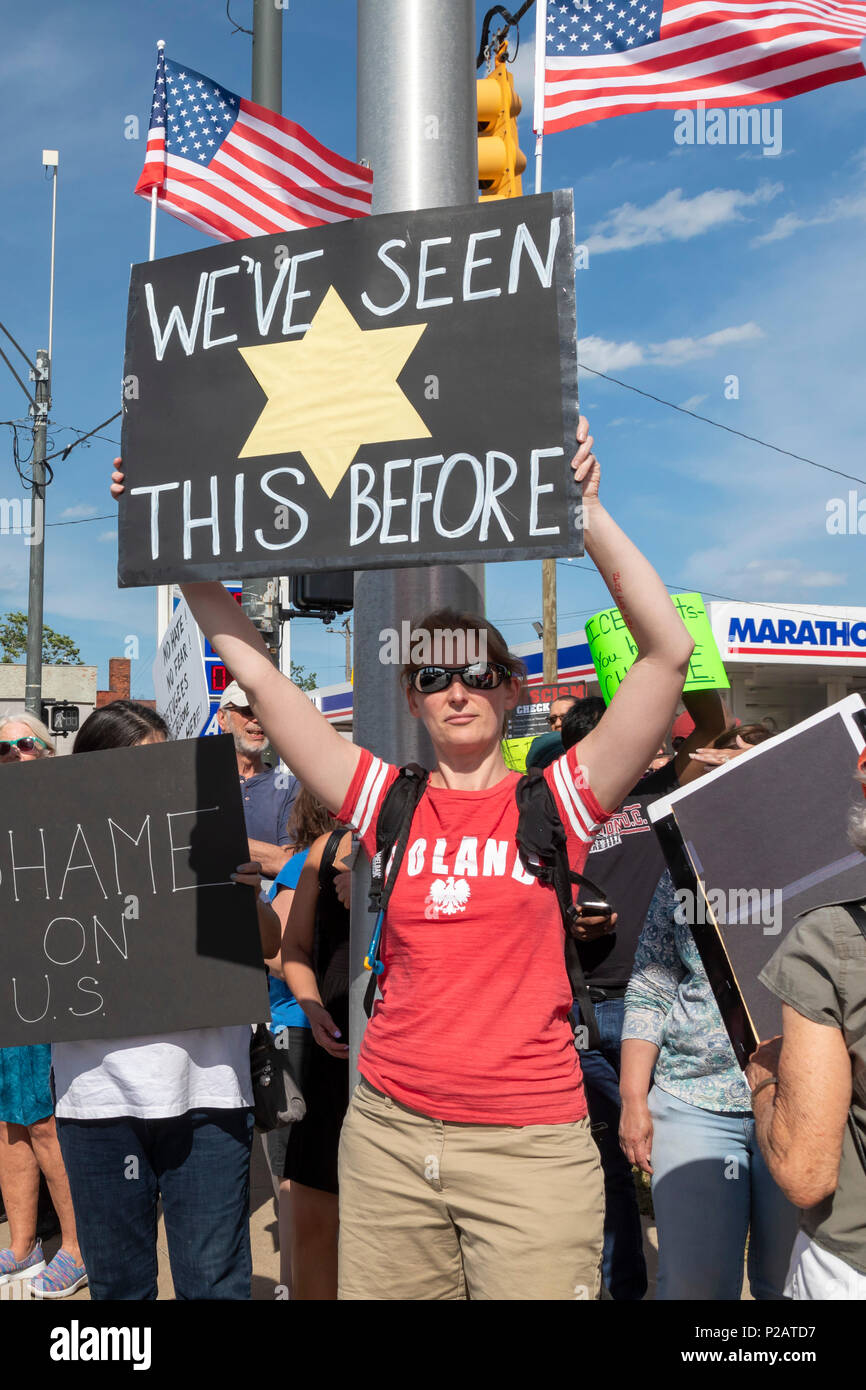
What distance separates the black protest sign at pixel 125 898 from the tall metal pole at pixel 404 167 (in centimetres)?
39

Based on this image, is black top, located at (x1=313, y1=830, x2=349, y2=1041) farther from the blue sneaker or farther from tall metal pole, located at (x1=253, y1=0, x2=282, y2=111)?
tall metal pole, located at (x1=253, y1=0, x2=282, y2=111)

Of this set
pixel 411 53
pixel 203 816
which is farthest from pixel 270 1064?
pixel 411 53

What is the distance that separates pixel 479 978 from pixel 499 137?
524cm

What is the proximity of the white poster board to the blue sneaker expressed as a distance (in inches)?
91.2

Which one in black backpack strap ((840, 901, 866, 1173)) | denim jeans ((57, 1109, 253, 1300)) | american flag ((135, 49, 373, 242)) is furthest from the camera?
american flag ((135, 49, 373, 242))

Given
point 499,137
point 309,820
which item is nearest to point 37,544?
point 499,137

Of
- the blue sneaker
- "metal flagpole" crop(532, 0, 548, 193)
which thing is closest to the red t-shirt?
the blue sneaker

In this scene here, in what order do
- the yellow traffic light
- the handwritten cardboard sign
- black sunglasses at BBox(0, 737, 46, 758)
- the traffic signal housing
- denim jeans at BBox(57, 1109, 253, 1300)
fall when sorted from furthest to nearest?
the yellow traffic light → the traffic signal housing → the handwritten cardboard sign → black sunglasses at BBox(0, 737, 46, 758) → denim jeans at BBox(57, 1109, 253, 1300)

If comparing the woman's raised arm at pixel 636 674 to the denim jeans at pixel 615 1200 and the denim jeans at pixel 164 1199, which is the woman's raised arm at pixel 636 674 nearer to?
the denim jeans at pixel 164 1199

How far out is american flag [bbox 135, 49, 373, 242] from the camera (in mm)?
6941

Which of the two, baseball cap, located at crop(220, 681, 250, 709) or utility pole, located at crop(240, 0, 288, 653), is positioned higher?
utility pole, located at crop(240, 0, 288, 653)

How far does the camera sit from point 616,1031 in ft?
13.7

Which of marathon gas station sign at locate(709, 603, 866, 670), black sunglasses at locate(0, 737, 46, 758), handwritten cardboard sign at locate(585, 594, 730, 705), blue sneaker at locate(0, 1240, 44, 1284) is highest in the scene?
marathon gas station sign at locate(709, 603, 866, 670)
